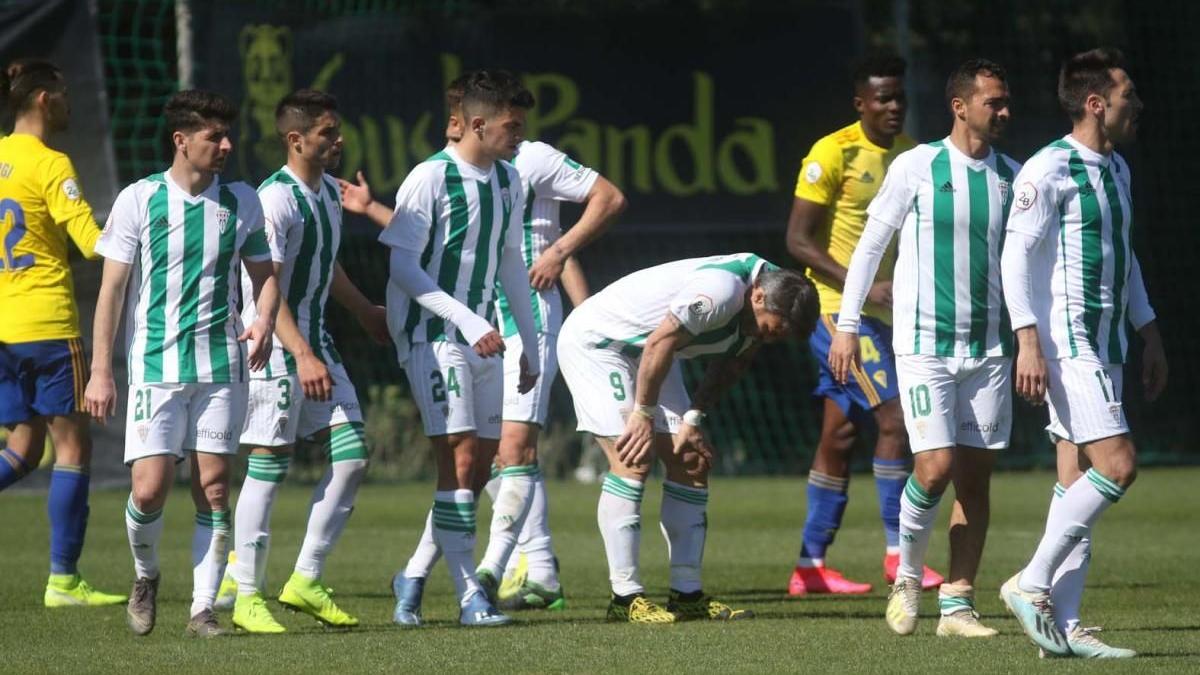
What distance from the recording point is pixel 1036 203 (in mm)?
6746

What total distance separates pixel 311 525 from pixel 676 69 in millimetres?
8918

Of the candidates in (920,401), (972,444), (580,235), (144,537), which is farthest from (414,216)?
(972,444)

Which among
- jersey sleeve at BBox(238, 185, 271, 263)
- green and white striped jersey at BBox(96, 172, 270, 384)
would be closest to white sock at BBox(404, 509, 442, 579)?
green and white striped jersey at BBox(96, 172, 270, 384)

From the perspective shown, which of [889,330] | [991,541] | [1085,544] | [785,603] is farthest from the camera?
[991,541]

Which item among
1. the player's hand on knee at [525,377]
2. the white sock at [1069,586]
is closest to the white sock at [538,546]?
the player's hand on knee at [525,377]

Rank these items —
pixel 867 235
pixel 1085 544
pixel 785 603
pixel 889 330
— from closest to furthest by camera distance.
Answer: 1. pixel 1085 544
2. pixel 867 235
3. pixel 785 603
4. pixel 889 330

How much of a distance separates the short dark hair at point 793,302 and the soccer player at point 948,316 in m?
0.12

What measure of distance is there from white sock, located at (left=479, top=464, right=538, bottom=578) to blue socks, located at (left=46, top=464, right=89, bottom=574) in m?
1.77

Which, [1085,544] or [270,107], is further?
[270,107]

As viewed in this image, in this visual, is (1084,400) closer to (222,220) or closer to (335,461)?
(335,461)

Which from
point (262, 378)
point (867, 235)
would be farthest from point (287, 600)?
point (867, 235)

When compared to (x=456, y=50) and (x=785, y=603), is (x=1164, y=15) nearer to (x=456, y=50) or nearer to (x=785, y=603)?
(x=456, y=50)

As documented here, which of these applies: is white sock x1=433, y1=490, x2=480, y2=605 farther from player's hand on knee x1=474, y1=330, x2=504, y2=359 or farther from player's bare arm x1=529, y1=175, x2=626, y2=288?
player's bare arm x1=529, y1=175, x2=626, y2=288

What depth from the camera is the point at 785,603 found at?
8570 millimetres
